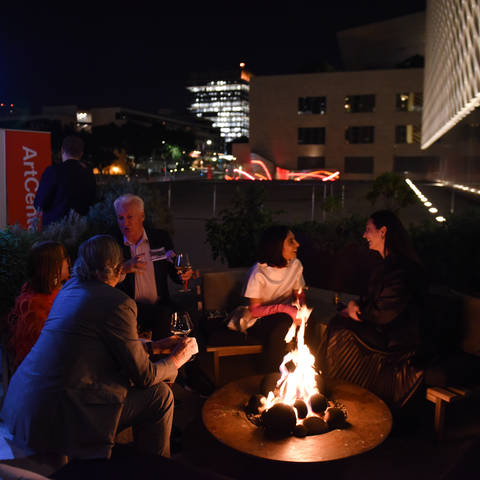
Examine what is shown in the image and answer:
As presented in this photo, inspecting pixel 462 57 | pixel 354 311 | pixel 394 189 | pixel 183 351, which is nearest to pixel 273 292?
pixel 354 311

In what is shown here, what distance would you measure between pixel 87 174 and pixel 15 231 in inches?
62.1

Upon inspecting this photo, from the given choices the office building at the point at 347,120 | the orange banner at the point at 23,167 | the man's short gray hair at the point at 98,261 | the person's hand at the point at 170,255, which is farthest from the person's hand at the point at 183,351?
the office building at the point at 347,120

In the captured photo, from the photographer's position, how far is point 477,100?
9.78 metres

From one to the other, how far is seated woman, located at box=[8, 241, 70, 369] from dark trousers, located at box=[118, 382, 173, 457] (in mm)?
736

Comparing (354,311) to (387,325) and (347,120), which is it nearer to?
(387,325)

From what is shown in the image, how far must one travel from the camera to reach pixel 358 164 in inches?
1961

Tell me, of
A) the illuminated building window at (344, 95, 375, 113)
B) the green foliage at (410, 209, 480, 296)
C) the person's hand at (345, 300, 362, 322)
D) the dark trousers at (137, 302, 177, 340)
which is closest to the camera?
the person's hand at (345, 300, 362, 322)

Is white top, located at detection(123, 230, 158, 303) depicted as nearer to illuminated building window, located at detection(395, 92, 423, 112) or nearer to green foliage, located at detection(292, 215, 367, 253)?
green foliage, located at detection(292, 215, 367, 253)

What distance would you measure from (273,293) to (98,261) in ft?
7.12

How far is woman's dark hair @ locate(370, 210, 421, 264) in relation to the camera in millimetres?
3734

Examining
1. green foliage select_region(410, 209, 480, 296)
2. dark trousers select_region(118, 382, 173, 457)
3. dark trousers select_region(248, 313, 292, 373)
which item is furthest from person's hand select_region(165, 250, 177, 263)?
green foliage select_region(410, 209, 480, 296)

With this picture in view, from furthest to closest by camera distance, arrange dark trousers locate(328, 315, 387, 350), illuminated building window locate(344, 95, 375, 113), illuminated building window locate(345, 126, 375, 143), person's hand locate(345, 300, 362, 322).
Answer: illuminated building window locate(345, 126, 375, 143) → illuminated building window locate(344, 95, 375, 113) → person's hand locate(345, 300, 362, 322) → dark trousers locate(328, 315, 387, 350)

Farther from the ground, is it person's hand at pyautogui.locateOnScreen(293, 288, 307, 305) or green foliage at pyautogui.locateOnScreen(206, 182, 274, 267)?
green foliage at pyautogui.locateOnScreen(206, 182, 274, 267)

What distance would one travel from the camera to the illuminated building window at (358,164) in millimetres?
49625
